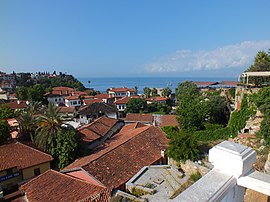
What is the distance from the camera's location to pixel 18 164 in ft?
55.2

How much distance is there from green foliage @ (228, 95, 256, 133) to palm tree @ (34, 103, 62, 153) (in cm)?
1932

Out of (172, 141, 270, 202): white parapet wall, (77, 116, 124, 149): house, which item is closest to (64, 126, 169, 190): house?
(77, 116, 124, 149): house

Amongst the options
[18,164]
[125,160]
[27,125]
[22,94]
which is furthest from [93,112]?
[22,94]

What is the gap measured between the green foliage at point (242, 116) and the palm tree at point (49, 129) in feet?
63.4

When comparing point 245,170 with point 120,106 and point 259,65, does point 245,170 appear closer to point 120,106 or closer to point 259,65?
point 259,65

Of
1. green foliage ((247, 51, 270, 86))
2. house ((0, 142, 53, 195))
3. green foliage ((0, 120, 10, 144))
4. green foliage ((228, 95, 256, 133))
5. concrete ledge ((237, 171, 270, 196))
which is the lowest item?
house ((0, 142, 53, 195))

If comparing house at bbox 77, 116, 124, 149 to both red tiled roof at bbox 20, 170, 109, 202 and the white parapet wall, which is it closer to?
red tiled roof at bbox 20, 170, 109, 202

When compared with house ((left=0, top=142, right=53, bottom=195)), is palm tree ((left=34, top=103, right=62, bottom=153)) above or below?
above

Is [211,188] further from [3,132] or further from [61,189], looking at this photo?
[3,132]

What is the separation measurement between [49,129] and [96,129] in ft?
24.7

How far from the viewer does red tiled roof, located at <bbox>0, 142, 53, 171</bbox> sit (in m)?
16.7

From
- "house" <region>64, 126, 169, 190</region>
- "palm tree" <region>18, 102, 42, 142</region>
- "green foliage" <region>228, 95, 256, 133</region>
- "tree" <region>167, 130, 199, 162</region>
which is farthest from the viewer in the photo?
"palm tree" <region>18, 102, 42, 142</region>

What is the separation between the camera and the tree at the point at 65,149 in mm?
18844

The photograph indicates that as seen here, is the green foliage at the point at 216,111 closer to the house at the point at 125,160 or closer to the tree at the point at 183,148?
the house at the point at 125,160
